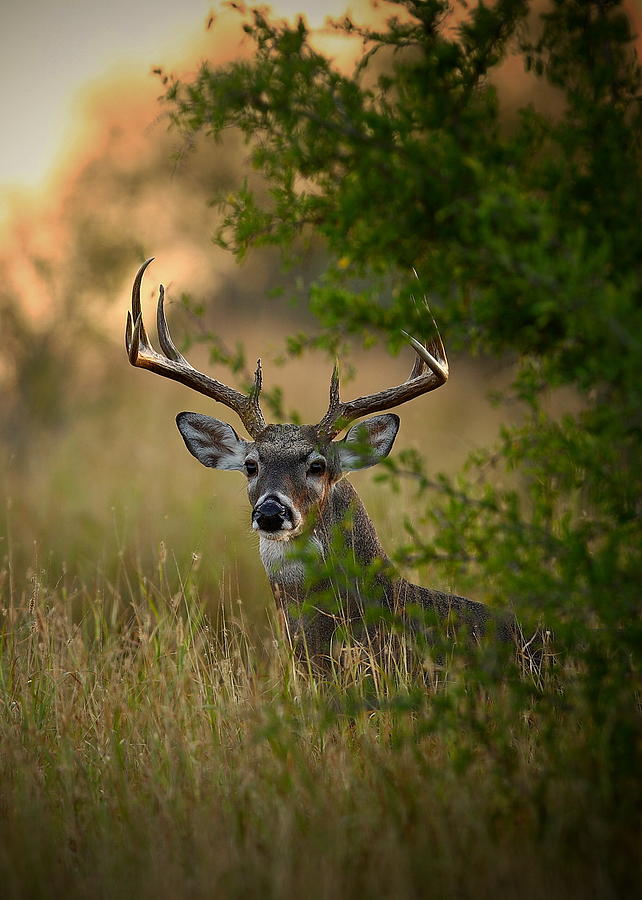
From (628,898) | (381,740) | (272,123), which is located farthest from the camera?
(381,740)

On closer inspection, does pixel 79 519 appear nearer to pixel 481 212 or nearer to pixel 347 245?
pixel 347 245

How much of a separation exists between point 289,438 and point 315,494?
0.38 meters

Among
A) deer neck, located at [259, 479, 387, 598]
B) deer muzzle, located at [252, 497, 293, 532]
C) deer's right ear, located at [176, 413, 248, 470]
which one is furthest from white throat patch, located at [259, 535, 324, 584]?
deer's right ear, located at [176, 413, 248, 470]

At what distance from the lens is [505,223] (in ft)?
10.4

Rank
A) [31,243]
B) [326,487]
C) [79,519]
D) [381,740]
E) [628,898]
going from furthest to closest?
[31,243] < [79,519] < [326,487] < [381,740] < [628,898]

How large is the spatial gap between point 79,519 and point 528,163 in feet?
23.3

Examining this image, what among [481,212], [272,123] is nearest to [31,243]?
[272,123]

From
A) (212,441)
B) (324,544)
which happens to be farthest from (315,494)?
(212,441)

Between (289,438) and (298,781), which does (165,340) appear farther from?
(298,781)

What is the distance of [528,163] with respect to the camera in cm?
351

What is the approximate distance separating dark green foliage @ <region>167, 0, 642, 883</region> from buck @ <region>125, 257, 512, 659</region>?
1.78 m

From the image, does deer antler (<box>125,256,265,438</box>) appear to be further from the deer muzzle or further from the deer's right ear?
the deer muzzle

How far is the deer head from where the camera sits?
5434 mm

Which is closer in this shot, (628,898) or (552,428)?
(628,898)
